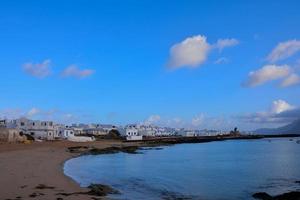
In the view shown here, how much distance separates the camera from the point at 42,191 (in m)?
18.0

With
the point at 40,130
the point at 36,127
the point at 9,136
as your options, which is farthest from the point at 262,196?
the point at 36,127

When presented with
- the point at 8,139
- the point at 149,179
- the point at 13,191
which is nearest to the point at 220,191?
the point at 149,179

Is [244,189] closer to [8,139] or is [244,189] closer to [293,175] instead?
[293,175]

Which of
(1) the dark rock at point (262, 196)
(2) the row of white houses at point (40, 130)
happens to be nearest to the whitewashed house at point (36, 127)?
(2) the row of white houses at point (40, 130)

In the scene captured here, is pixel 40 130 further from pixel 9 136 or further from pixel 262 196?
pixel 262 196

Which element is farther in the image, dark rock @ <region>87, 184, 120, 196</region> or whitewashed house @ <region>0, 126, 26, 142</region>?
whitewashed house @ <region>0, 126, 26, 142</region>

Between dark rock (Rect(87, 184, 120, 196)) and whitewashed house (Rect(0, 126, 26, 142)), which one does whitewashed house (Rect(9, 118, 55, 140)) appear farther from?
dark rock (Rect(87, 184, 120, 196))

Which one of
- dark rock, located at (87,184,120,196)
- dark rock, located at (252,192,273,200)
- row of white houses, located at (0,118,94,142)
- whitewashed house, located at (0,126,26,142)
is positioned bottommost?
dark rock, located at (252,192,273,200)

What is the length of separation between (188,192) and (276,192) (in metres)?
4.88

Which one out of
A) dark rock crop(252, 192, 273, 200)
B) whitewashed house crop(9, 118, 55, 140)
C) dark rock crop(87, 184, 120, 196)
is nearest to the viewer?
dark rock crop(87, 184, 120, 196)

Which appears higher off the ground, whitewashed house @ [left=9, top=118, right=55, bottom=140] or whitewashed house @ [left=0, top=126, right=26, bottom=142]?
whitewashed house @ [left=9, top=118, right=55, bottom=140]

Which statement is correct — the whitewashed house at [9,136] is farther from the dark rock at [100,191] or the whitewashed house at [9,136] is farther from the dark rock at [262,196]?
the dark rock at [262,196]

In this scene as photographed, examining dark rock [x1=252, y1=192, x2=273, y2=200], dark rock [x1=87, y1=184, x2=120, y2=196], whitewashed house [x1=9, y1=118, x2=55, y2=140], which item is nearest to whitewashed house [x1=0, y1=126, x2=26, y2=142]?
whitewashed house [x1=9, y1=118, x2=55, y2=140]

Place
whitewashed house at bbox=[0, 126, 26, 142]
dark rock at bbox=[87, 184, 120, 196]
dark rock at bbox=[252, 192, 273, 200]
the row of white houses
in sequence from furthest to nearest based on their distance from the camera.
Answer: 1. the row of white houses
2. whitewashed house at bbox=[0, 126, 26, 142]
3. dark rock at bbox=[252, 192, 273, 200]
4. dark rock at bbox=[87, 184, 120, 196]
